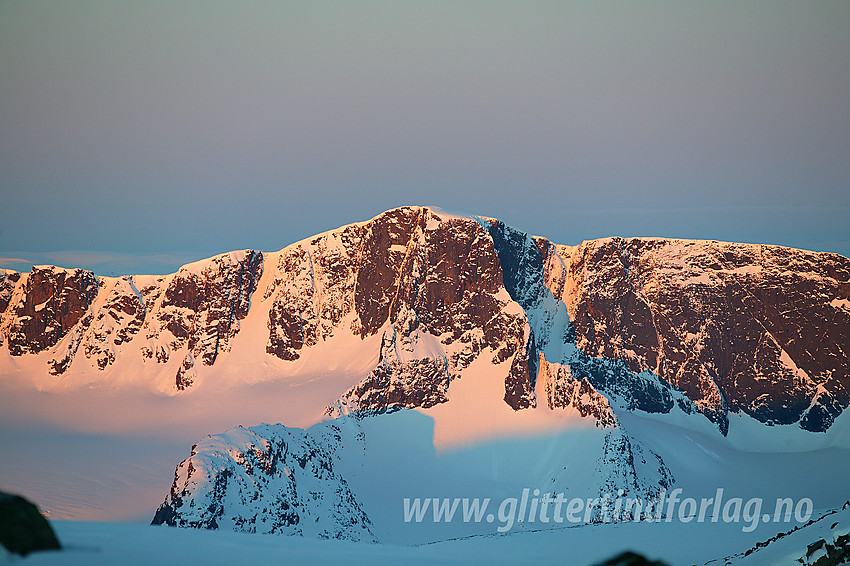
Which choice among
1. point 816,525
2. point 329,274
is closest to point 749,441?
point 329,274

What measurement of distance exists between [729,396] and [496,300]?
76.4 meters

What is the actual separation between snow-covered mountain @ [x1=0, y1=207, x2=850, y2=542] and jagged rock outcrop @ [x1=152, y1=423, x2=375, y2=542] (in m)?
0.30

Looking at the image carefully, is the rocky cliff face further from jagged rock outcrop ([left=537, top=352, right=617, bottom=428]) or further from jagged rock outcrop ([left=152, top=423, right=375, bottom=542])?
jagged rock outcrop ([left=152, top=423, right=375, bottom=542])

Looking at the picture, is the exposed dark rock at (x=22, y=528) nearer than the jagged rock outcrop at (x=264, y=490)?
Yes

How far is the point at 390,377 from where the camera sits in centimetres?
14650

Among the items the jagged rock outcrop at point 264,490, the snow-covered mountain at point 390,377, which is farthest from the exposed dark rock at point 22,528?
the snow-covered mountain at point 390,377

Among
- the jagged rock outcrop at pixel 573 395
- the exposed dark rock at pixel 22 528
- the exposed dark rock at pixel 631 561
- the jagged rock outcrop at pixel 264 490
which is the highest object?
the exposed dark rock at pixel 631 561

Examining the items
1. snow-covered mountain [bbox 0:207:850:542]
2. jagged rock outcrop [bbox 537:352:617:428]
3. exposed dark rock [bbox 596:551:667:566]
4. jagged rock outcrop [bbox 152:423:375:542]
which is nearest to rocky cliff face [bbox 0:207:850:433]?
jagged rock outcrop [bbox 537:352:617:428]

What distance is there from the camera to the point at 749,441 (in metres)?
188

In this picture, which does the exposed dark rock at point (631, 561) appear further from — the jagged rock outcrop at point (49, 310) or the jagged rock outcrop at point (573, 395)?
the jagged rock outcrop at point (49, 310)

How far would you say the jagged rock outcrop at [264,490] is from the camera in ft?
312

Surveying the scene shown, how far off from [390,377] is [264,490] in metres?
47.3

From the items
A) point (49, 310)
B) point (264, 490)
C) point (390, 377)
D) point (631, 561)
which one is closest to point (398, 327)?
point (390, 377)

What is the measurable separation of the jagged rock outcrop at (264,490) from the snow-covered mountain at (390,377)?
0.30m
